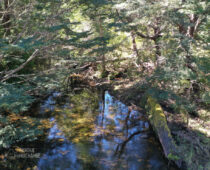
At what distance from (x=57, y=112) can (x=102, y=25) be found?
6.08 metres

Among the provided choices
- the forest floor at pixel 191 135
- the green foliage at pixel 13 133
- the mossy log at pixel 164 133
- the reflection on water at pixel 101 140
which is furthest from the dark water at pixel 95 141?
the forest floor at pixel 191 135

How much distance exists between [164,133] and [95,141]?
2.24 metres

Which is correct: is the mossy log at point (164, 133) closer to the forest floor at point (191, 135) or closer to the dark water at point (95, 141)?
the forest floor at point (191, 135)

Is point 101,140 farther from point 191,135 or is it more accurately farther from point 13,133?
point 191,135

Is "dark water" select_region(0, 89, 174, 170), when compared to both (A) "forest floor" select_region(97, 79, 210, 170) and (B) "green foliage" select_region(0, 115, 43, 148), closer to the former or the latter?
(B) "green foliage" select_region(0, 115, 43, 148)

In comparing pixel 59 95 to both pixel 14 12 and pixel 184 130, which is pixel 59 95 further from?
pixel 184 130

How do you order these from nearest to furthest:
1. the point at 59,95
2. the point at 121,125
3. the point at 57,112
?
the point at 121,125 < the point at 57,112 < the point at 59,95

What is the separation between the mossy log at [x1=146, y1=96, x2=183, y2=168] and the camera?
528 cm

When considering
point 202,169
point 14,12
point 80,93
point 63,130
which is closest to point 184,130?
point 202,169

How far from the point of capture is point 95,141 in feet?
21.7

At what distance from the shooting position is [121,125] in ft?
25.8

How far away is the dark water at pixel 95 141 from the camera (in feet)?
18.1

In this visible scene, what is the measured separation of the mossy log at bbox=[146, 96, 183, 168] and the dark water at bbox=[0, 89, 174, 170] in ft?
1.18

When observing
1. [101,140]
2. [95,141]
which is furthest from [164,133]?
[95,141]
